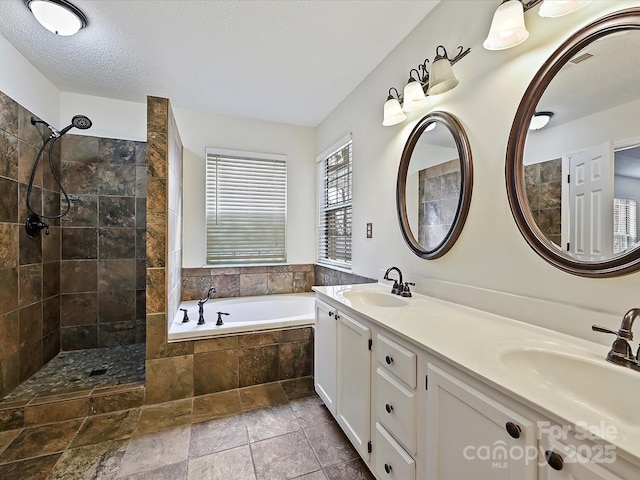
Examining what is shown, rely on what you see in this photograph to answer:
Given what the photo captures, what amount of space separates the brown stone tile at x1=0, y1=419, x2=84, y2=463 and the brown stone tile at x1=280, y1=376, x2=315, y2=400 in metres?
1.39

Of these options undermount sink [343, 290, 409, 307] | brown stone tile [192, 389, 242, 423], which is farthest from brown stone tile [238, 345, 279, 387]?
undermount sink [343, 290, 409, 307]

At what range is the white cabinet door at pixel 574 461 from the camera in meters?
0.56

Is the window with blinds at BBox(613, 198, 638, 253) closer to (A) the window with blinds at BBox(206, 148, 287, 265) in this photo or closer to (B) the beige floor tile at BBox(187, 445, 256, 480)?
(B) the beige floor tile at BBox(187, 445, 256, 480)

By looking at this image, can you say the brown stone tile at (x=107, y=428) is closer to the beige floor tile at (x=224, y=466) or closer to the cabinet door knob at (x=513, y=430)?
the beige floor tile at (x=224, y=466)

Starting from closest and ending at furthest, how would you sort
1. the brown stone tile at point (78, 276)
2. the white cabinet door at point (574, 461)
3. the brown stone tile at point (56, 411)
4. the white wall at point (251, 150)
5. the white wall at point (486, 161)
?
the white cabinet door at point (574, 461) < the white wall at point (486, 161) < the brown stone tile at point (56, 411) < the brown stone tile at point (78, 276) < the white wall at point (251, 150)

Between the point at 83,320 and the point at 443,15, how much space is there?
12.7ft

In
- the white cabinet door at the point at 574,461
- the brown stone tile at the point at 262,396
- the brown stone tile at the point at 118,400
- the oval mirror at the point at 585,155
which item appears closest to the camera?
the white cabinet door at the point at 574,461

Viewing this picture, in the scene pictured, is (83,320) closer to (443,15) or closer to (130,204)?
(130,204)

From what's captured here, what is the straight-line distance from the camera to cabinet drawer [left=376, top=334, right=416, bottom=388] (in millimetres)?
1098

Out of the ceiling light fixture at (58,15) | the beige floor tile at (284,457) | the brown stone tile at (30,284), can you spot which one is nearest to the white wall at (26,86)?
the ceiling light fixture at (58,15)

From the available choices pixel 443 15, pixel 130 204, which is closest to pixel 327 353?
pixel 443 15

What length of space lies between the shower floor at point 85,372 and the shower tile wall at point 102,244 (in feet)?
0.60

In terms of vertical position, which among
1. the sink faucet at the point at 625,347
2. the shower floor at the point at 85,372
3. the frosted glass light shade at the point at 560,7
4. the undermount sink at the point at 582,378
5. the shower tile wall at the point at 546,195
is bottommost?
the shower floor at the point at 85,372

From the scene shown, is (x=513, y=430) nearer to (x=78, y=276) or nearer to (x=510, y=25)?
(x=510, y=25)
